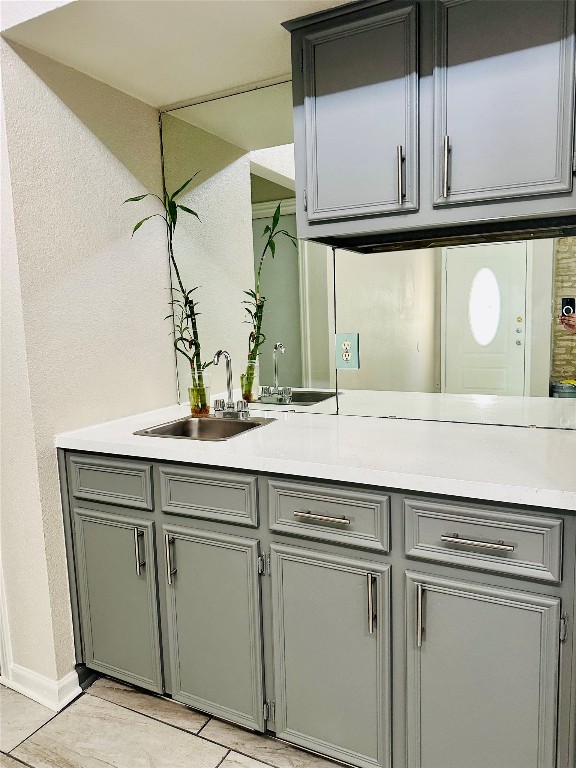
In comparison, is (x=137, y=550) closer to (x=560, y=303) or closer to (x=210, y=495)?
(x=210, y=495)

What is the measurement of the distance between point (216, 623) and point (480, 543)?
921 millimetres

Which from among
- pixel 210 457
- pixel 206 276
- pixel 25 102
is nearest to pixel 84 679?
pixel 210 457

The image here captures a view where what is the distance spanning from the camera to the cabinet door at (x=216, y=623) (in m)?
1.77

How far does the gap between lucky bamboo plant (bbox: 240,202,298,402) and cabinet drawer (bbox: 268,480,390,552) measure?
94 centimetres

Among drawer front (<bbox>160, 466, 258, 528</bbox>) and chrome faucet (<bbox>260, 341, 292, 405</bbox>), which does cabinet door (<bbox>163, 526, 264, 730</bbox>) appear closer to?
drawer front (<bbox>160, 466, 258, 528</bbox>)

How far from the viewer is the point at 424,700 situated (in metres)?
1.50

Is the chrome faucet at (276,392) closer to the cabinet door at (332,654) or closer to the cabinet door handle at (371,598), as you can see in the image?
the cabinet door at (332,654)

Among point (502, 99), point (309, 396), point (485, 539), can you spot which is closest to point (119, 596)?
point (309, 396)

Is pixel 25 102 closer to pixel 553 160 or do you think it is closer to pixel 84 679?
pixel 553 160

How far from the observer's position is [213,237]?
2.61 m

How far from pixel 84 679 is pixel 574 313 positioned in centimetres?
221

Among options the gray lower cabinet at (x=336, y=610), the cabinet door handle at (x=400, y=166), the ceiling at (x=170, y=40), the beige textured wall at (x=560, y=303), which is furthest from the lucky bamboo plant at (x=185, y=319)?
the beige textured wall at (x=560, y=303)

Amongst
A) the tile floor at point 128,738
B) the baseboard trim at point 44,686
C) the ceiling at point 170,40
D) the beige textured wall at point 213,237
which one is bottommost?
the tile floor at point 128,738

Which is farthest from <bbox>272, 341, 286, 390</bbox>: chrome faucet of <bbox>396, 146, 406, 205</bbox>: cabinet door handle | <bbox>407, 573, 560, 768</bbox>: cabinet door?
<bbox>407, 573, 560, 768</bbox>: cabinet door
